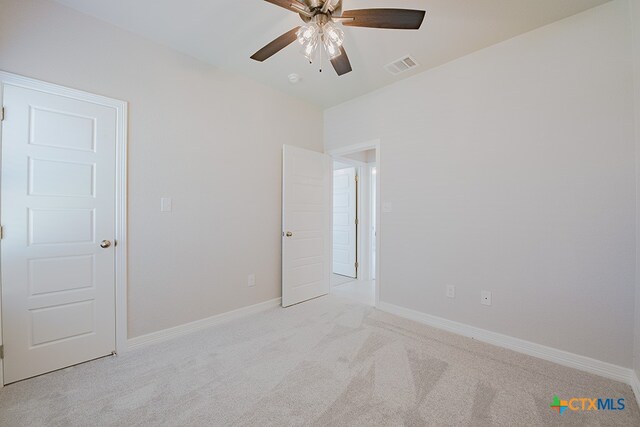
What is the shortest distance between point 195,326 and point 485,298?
112 inches

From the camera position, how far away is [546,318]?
6.99 feet

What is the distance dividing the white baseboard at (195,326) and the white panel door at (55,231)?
195 millimetres

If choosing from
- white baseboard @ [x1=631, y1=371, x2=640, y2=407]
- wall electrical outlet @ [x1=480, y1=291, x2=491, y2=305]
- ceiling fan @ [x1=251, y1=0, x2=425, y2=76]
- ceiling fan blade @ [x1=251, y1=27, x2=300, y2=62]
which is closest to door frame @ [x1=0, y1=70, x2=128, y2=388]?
ceiling fan blade @ [x1=251, y1=27, x2=300, y2=62]

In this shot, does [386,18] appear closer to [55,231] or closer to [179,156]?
[179,156]

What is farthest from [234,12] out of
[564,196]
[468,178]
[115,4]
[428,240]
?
[564,196]

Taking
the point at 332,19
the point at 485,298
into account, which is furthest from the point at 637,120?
the point at 332,19

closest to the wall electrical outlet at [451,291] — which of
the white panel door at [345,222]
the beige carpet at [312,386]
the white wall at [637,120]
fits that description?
the beige carpet at [312,386]

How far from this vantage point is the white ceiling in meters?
1.94

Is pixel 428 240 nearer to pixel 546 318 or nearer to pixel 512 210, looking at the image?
pixel 512 210

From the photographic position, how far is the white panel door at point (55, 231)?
1.80 metres

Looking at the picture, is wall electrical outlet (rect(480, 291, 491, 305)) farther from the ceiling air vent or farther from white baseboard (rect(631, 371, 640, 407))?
the ceiling air vent

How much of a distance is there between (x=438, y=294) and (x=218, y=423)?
2248 mm

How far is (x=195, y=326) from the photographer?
262 cm

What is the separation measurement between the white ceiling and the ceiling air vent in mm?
55
